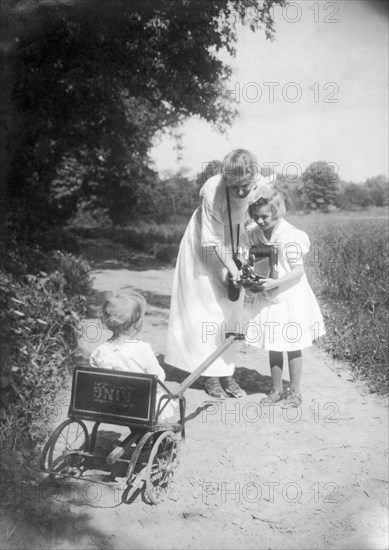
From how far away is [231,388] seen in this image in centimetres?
447

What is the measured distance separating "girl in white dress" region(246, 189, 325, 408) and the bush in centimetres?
154

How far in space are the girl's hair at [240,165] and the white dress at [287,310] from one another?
0.55 meters

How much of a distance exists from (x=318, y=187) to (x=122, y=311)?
5.12 m

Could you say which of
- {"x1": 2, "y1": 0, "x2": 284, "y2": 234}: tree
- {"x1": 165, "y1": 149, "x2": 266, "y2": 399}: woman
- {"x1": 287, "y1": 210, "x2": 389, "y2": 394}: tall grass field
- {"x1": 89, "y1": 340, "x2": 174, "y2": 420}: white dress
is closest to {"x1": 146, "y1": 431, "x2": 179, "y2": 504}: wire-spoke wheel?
{"x1": 89, "y1": 340, "x2": 174, "y2": 420}: white dress

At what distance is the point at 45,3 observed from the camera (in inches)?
207

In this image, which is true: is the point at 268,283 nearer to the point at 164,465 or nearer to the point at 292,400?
the point at 292,400

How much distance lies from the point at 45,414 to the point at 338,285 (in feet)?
15.7

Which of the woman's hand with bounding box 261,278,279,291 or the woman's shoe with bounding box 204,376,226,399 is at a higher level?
the woman's hand with bounding box 261,278,279,291

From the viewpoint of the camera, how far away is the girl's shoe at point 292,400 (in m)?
4.27

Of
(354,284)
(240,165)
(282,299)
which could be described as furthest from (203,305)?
(354,284)

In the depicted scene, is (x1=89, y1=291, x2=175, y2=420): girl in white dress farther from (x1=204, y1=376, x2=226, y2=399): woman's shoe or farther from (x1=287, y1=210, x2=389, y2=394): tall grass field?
(x1=287, y1=210, x2=389, y2=394): tall grass field

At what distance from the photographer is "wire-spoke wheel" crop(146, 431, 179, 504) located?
3029 mm

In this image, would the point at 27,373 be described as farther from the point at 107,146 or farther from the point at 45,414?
the point at 107,146

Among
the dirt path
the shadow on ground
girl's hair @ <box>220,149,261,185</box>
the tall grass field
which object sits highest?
Answer: girl's hair @ <box>220,149,261,185</box>
